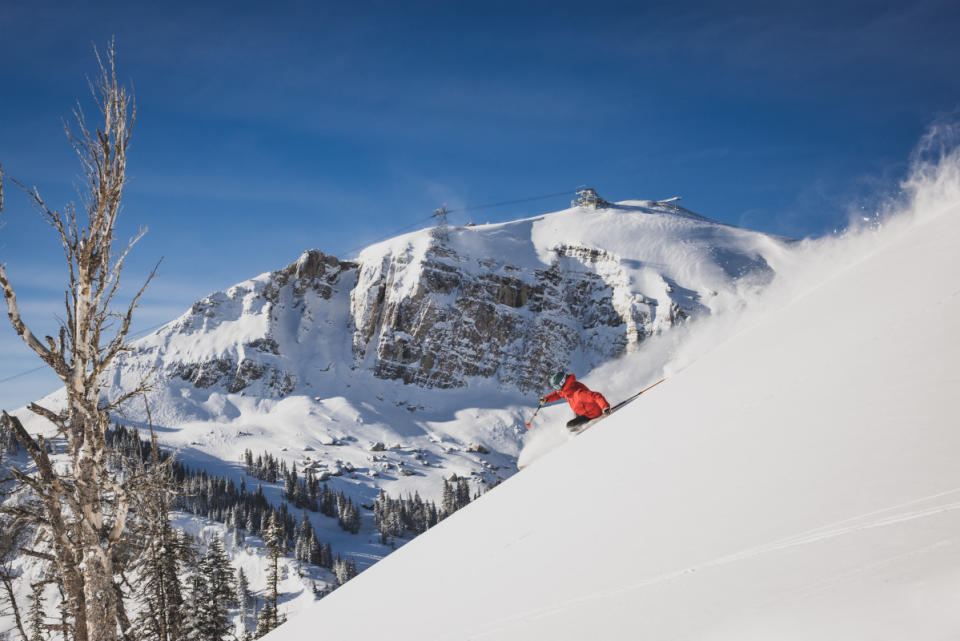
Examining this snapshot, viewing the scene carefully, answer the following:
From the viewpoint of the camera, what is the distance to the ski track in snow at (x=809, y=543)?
5.91 ft

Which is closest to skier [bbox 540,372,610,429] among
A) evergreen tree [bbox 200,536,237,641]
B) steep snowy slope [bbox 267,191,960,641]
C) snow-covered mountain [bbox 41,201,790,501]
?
steep snowy slope [bbox 267,191,960,641]

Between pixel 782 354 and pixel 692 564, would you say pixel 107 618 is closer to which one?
pixel 692 564

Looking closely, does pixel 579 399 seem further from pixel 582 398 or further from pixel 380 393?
pixel 380 393

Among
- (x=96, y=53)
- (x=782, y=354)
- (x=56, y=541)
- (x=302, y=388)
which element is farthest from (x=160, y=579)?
(x=302, y=388)

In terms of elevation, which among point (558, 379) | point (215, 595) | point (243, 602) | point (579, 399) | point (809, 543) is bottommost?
point (243, 602)

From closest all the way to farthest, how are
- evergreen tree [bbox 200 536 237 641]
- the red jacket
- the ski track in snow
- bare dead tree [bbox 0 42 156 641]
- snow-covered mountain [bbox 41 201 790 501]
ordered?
1. the ski track in snow
2. bare dead tree [bbox 0 42 156 641]
3. the red jacket
4. evergreen tree [bbox 200 536 237 641]
5. snow-covered mountain [bbox 41 201 790 501]

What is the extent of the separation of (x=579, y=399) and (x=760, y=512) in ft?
22.9

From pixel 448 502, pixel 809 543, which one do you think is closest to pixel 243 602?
pixel 448 502

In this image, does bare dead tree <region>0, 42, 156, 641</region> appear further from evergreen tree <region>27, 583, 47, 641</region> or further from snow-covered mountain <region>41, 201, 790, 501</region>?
snow-covered mountain <region>41, 201, 790, 501</region>

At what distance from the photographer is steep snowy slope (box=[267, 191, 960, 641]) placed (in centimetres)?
181

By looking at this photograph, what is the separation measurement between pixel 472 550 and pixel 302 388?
189m

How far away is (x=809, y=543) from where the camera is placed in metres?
2.11

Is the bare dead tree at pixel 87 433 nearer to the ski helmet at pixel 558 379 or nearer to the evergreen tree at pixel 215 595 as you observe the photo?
the ski helmet at pixel 558 379

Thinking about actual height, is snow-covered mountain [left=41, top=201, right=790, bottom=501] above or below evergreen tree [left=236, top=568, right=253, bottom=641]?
above
